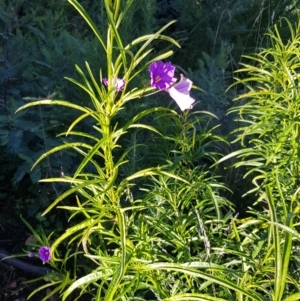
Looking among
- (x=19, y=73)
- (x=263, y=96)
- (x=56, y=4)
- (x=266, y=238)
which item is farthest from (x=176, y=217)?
(x=56, y=4)

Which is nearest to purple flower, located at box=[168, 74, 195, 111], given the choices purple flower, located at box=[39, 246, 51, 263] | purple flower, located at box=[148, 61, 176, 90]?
purple flower, located at box=[148, 61, 176, 90]

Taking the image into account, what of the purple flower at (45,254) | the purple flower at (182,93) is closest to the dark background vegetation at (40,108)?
the purple flower at (45,254)

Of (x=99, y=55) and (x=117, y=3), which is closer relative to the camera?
(x=117, y=3)

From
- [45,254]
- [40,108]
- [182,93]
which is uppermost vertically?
[182,93]

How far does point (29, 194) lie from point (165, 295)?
1201 mm

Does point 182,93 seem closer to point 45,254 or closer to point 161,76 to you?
point 161,76

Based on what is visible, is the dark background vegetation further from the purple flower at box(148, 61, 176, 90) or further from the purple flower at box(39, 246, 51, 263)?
the purple flower at box(148, 61, 176, 90)

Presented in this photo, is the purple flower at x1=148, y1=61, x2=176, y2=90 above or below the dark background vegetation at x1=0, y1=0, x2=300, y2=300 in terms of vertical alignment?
above

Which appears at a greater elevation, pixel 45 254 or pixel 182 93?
pixel 182 93

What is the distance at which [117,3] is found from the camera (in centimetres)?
106

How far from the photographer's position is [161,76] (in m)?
1.28

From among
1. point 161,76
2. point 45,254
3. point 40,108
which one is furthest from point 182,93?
point 40,108

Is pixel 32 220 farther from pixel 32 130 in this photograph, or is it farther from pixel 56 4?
pixel 56 4

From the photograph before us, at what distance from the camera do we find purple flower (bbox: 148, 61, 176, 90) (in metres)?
1.27
